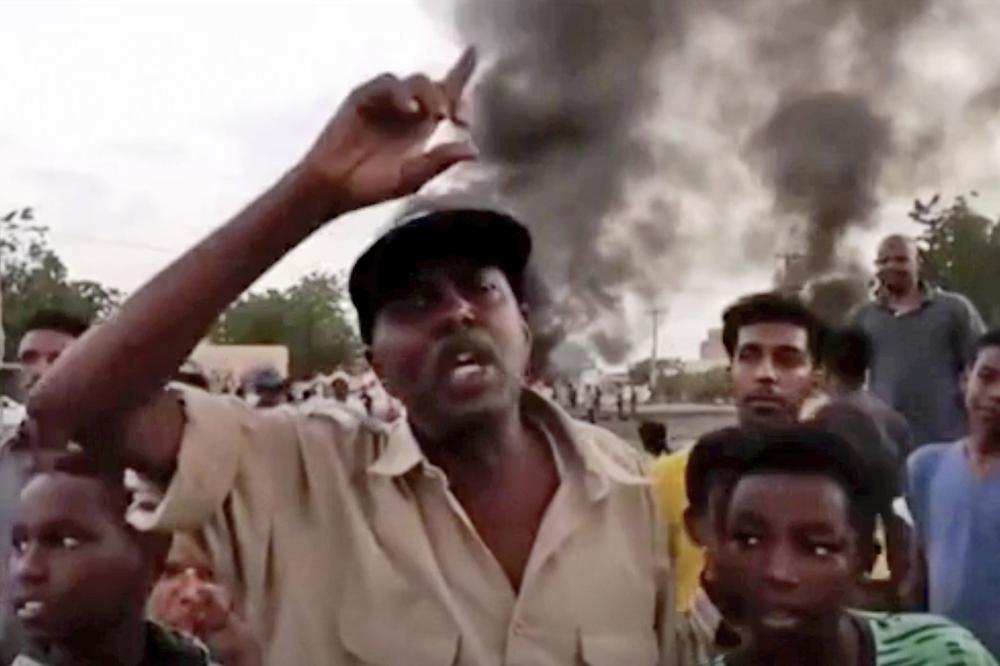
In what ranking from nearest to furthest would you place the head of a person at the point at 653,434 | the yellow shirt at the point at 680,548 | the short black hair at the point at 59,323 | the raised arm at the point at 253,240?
1. the raised arm at the point at 253,240
2. the yellow shirt at the point at 680,548
3. the short black hair at the point at 59,323
4. the head of a person at the point at 653,434

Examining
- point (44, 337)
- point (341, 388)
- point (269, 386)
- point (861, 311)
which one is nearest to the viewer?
point (44, 337)

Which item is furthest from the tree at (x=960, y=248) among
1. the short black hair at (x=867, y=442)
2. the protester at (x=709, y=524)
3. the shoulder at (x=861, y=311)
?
the protester at (x=709, y=524)

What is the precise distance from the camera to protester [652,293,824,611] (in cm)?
215

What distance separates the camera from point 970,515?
2.89 meters

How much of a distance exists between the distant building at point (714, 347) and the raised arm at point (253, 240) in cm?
104

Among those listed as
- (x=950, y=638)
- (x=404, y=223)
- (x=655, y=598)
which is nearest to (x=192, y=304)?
(x=404, y=223)

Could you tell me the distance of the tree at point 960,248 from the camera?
18.8 ft

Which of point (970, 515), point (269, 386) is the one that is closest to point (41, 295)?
point (269, 386)

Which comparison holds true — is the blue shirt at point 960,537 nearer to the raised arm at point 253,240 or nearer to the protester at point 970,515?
the protester at point 970,515

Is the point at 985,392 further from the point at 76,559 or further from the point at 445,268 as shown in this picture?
the point at 76,559

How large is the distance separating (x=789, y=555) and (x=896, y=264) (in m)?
2.70

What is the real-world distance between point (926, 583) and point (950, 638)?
1063 millimetres

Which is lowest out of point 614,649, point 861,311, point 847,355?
point 614,649

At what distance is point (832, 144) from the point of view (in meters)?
6.77
